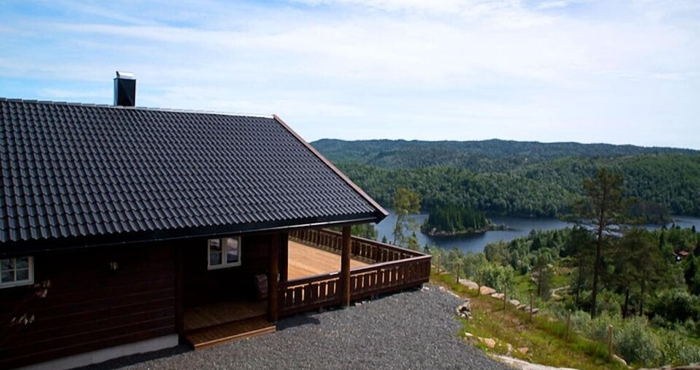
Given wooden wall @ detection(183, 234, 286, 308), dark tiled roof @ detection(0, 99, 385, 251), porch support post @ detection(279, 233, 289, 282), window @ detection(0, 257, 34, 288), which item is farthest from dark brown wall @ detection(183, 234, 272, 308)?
window @ detection(0, 257, 34, 288)

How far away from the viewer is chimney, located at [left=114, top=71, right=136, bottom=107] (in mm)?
11898

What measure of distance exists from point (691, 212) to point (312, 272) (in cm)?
13642

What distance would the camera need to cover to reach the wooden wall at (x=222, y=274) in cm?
1038

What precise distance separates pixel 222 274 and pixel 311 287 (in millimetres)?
1887

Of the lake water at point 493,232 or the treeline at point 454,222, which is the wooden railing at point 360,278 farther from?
the treeline at point 454,222

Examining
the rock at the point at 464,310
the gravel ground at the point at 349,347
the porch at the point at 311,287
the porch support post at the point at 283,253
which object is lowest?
the rock at the point at 464,310

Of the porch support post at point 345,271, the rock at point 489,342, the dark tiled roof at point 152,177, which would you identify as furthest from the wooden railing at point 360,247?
the rock at point 489,342

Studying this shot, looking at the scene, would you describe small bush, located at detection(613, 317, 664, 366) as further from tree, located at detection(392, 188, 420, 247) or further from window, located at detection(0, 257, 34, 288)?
tree, located at detection(392, 188, 420, 247)

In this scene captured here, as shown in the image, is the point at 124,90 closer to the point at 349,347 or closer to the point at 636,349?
the point at 349,347

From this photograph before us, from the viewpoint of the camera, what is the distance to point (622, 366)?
33.1 ft

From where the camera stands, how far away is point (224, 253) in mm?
10766

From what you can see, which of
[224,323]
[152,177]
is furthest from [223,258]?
[152,177]

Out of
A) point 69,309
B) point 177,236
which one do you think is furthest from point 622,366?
point 69,309

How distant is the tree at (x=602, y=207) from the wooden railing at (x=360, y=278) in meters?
24.1
